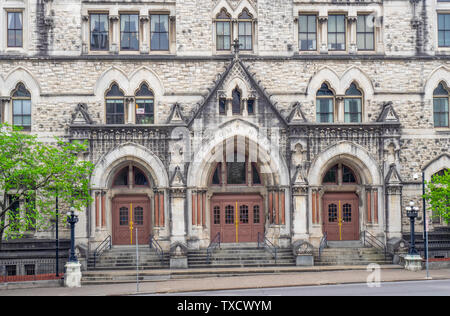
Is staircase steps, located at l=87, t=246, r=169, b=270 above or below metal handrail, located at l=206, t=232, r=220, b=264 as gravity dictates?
below

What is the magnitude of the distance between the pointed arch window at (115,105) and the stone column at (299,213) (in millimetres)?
9662

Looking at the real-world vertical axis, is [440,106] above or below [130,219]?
above

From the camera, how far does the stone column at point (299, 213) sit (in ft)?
92.1

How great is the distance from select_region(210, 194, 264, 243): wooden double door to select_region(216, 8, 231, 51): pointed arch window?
309 inches

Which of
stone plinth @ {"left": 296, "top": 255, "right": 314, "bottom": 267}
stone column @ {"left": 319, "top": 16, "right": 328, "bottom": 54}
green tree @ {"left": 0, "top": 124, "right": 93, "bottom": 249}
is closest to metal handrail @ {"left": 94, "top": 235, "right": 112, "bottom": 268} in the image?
green tree @ {"left": 0, "top": 124, "right": 93, "bottom": 249}

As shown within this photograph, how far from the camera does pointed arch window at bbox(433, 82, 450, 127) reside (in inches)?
1203

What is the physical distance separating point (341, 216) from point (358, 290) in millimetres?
9529

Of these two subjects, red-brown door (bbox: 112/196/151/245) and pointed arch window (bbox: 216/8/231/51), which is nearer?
red-brown door (bbox: 112/196/151/245)

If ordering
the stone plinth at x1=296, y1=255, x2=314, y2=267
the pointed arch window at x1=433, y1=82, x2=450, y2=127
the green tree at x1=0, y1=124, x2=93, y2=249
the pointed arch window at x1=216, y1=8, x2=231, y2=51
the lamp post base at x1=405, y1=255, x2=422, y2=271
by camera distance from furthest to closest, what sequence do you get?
1. the pointed arch window at x1=433, y1=82, x2=450, y2=127
2. the pointed arch window at x1=216, y1=8, x2=231, y2=51
3. the stone plinth at x1=296, y1=255, x2=314, y2=267
4. the lamp post base at x1=405, y1=255, x2=422, y2=271
5. the green tree at x1=0, y1=124, x2=93, y2=249

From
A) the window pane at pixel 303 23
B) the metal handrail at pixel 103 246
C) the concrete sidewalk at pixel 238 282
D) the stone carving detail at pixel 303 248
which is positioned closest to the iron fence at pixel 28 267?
the metal handrail at pixel 103 246

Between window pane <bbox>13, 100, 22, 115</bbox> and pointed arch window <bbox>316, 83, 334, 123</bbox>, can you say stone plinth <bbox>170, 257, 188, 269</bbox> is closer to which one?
pointed arch window <bbox>316, 83, 334, 123</bbox>

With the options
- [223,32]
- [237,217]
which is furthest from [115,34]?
[237,217]

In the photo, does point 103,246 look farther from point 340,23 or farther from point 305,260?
point 340,23

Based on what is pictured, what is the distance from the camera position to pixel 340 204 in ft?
98.7
